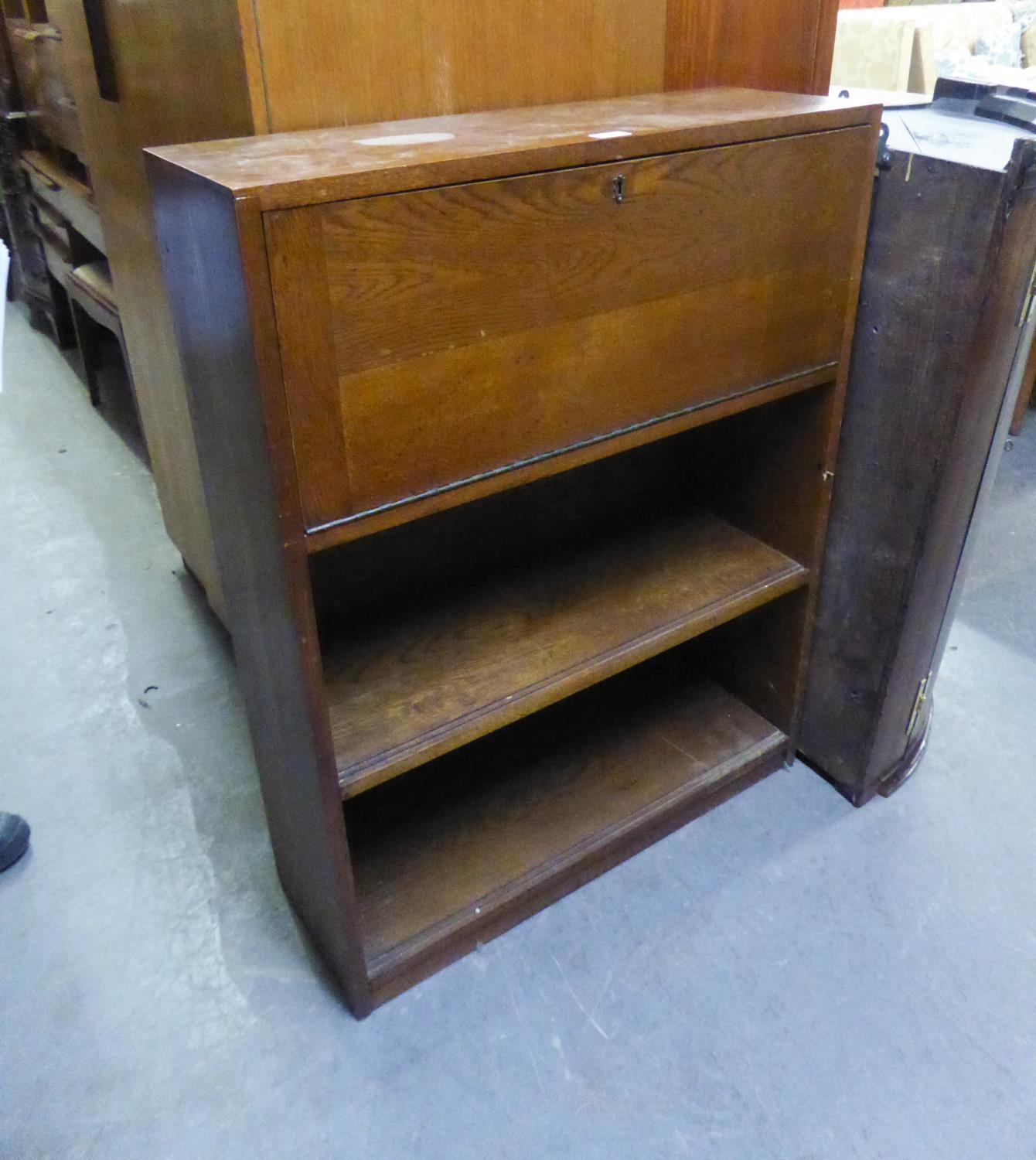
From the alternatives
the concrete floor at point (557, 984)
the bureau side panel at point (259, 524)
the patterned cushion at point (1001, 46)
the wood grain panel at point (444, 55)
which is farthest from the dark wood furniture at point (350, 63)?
the patterned cushion at point (1001, 46)

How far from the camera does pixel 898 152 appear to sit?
1.14 metres

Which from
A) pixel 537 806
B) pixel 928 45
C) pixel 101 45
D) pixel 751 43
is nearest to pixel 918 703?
pixel 537 806

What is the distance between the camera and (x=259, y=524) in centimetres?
92

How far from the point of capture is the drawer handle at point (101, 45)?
1.37 m

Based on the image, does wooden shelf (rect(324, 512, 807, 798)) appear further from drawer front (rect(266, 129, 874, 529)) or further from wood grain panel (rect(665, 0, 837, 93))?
wood grain panel (rect(665, 0, 837, 93))

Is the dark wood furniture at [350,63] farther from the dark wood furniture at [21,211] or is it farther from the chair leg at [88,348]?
the dark wood furniture at [21,211]

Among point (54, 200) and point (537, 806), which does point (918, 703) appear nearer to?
point (537, 806)

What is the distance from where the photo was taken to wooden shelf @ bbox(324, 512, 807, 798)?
43.4 inches

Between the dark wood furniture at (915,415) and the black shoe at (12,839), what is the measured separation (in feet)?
4.00

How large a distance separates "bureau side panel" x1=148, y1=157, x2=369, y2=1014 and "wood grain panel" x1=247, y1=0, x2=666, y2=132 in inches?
7.7

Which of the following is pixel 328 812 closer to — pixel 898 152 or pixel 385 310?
pixel 385 310

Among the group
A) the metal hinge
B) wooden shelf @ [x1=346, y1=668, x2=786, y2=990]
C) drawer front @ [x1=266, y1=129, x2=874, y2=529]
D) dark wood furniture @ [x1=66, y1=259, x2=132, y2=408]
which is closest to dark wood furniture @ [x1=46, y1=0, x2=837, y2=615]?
drawer front @ [x1=266, y1=129, x2=874, y2=529]

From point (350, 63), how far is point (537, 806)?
100cm

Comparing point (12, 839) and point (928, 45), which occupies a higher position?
point (928, 45)
